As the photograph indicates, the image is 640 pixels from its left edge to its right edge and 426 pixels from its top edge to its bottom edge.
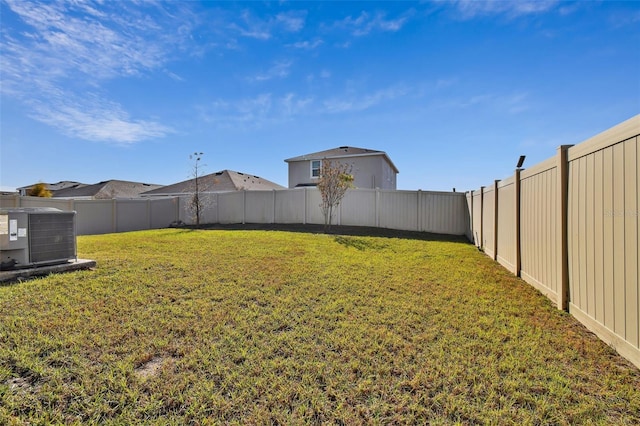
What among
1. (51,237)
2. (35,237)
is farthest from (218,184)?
(35,237)

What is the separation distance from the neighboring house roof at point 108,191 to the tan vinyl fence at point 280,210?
469 inches

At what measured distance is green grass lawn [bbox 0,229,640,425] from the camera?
1704 mm

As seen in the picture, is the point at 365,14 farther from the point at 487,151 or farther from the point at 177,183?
the point at 177,183

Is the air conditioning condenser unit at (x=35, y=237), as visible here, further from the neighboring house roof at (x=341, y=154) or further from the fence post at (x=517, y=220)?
the neighboring house roof at (x=341, y=154)

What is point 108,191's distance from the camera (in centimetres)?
2355

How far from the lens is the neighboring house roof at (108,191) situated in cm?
2312

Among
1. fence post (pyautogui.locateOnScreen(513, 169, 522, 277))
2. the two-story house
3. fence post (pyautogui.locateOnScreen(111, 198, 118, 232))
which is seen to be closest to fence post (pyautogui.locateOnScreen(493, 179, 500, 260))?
fence post (pyautogui.locateOnScreen(513, 169, 522, 277))

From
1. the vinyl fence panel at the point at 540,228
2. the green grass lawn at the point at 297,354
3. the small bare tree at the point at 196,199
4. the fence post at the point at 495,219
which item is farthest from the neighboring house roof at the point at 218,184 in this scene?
the vinyl fence panel at the point at 540,228

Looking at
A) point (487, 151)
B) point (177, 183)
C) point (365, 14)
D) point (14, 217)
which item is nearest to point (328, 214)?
point (487, 151)

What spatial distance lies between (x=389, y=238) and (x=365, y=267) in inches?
157

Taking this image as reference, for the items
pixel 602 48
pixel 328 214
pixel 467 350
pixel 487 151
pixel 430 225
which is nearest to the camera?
pixel 467 350

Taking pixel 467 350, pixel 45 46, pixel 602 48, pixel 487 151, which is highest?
pixel 45 46

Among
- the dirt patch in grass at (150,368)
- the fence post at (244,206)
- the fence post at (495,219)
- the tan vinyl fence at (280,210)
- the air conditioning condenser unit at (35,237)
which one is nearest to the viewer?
the dirt patch in grass at (150,368)

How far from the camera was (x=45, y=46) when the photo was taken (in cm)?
602
